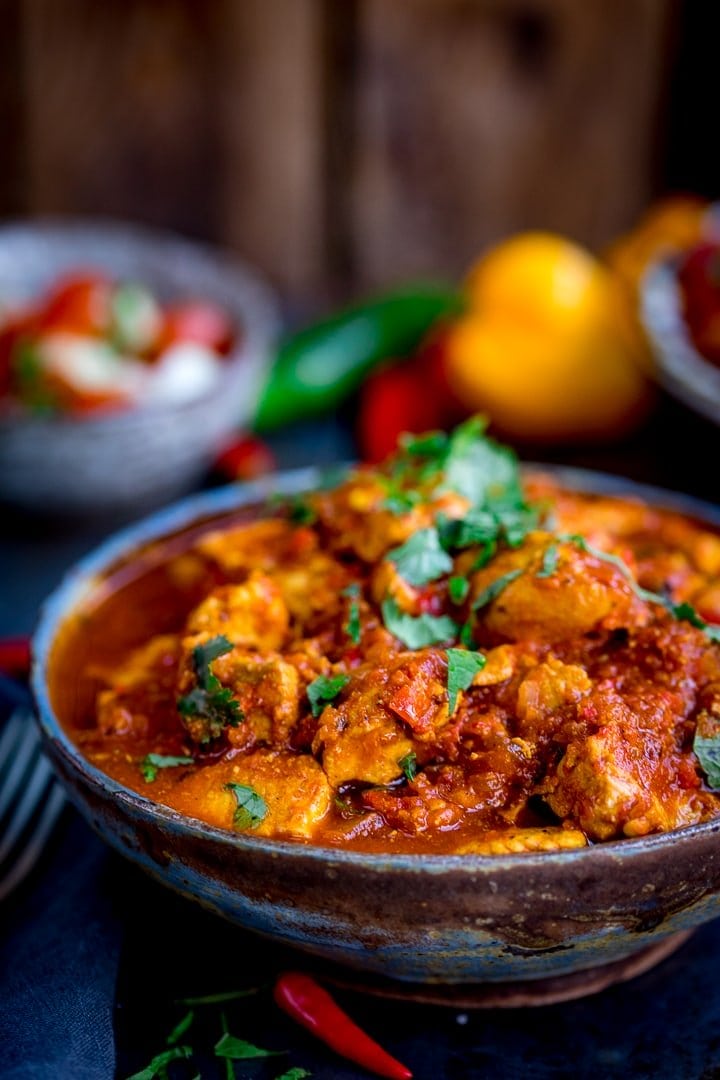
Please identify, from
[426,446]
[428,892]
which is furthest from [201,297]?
[428,892]

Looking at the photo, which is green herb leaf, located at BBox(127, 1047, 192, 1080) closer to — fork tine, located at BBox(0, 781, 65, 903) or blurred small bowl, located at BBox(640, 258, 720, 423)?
fork tine, located at BBox(0, 781, 65, 903)

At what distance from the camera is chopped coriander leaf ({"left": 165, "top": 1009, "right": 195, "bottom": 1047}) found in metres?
1.61

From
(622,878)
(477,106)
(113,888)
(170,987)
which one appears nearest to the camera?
(622,878)

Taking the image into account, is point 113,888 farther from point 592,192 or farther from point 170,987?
point 592,192

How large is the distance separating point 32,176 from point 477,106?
2020 millimetres

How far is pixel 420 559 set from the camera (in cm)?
167

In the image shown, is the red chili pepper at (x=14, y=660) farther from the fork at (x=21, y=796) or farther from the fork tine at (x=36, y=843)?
the fork tine at (x=36, y=843)

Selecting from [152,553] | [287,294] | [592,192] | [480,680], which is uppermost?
[480,680]

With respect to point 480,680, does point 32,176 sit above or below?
below

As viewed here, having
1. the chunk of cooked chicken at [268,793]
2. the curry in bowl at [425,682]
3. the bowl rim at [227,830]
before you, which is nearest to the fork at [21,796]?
the bowl rim at [227,830]

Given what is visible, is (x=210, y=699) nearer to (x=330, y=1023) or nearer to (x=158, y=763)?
(x=158, y=763)

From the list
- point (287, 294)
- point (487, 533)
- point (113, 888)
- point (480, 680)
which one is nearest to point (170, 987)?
point (113, 888)

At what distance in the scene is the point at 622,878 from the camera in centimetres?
134

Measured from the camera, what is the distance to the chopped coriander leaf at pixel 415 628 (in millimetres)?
1611
